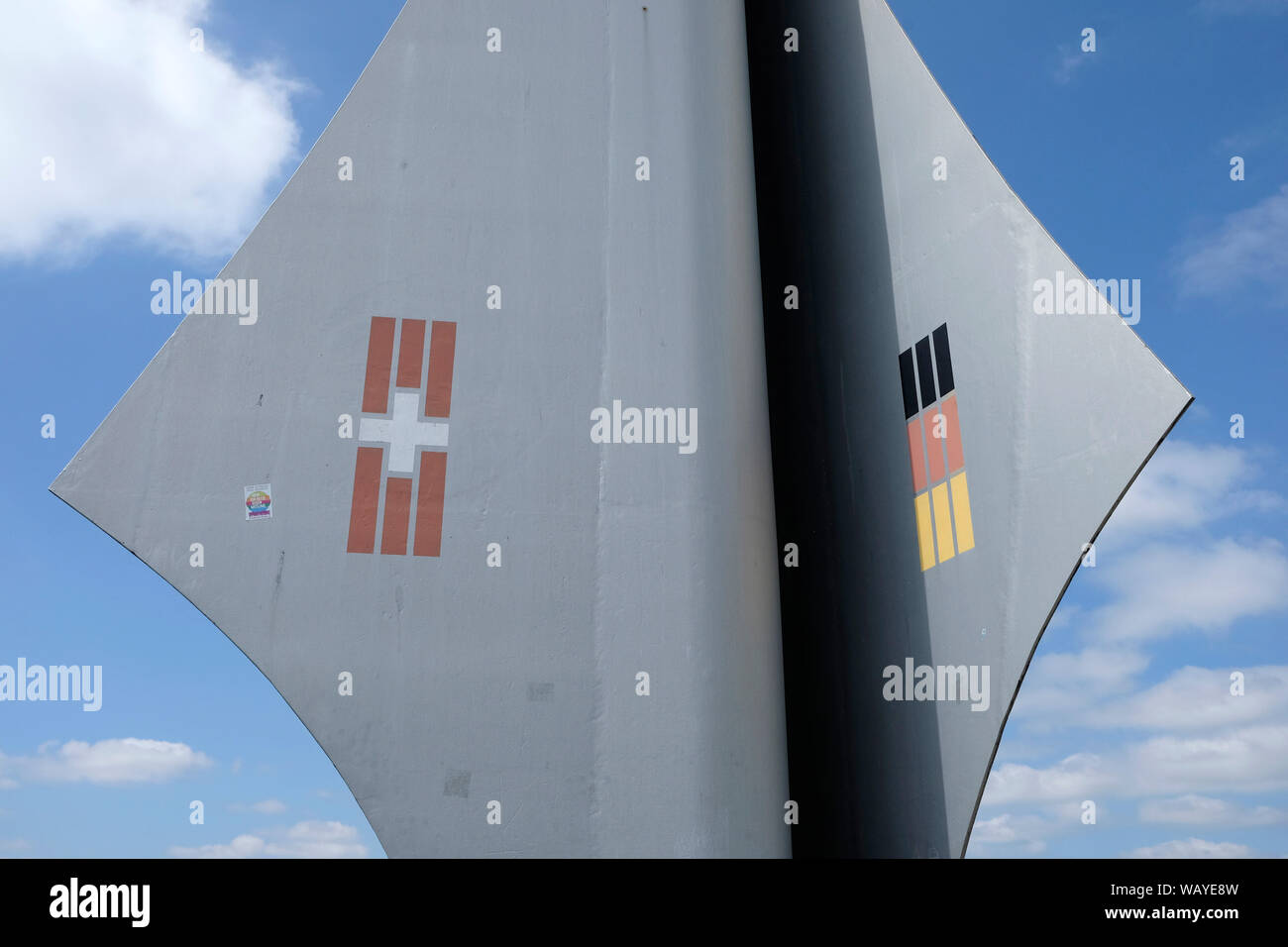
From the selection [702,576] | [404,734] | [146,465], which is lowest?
[404,734]

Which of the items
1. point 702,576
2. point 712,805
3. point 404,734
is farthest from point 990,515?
point 404,734

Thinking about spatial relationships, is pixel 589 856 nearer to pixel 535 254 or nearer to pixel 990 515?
pixel 990 515

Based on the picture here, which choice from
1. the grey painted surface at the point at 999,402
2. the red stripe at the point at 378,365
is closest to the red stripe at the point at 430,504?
the red stripe at the point at 378,365

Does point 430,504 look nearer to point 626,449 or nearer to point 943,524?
point 626,449

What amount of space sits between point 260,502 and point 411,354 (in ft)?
4.99

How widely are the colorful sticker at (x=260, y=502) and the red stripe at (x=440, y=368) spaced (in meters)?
1.25

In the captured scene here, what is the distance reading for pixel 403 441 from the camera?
8.05 m

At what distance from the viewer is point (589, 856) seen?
714 cm

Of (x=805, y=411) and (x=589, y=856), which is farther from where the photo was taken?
(x=805, y=411)

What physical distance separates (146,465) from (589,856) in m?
4.17

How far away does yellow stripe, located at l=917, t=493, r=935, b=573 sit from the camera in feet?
24.7

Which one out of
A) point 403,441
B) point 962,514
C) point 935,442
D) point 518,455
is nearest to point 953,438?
point 935,442
